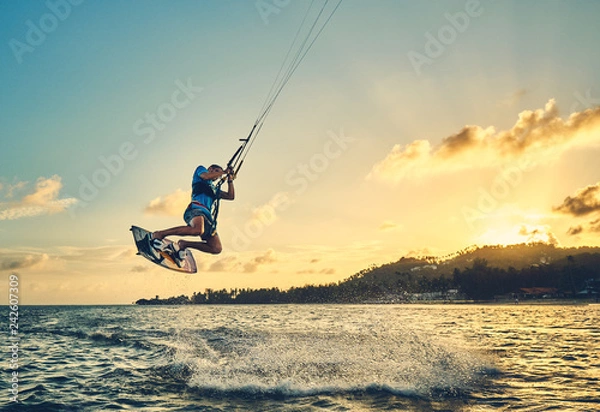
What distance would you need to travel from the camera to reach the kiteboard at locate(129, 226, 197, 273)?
435 inches

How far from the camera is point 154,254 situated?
11078 mm

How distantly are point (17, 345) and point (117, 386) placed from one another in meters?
17.6

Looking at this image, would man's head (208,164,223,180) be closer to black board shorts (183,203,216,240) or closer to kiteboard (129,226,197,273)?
black board shorts (183,203,216,240)

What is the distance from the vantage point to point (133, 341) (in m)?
27.2

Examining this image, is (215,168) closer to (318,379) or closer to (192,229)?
(192,229)

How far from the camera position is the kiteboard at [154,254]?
11055mm

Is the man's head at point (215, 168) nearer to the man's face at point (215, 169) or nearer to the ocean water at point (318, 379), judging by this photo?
the man's face at point (215, 169)

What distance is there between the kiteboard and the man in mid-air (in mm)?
105

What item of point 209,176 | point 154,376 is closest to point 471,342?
point 154,376

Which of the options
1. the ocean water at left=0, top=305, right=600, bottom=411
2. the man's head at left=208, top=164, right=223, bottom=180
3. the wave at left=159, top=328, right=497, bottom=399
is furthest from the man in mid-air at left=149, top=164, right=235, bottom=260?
the wave at left=159, top=328, right=497, bottom=399

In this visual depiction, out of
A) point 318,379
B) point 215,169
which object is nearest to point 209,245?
point 215,169

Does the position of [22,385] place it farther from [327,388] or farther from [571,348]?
[571,348]

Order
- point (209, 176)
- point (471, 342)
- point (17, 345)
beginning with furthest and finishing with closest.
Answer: point (17, 345)
point (471, 342)
point (209, 176)

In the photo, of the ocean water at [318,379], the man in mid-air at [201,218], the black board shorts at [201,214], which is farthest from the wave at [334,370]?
the black board shorts at [201,214]
